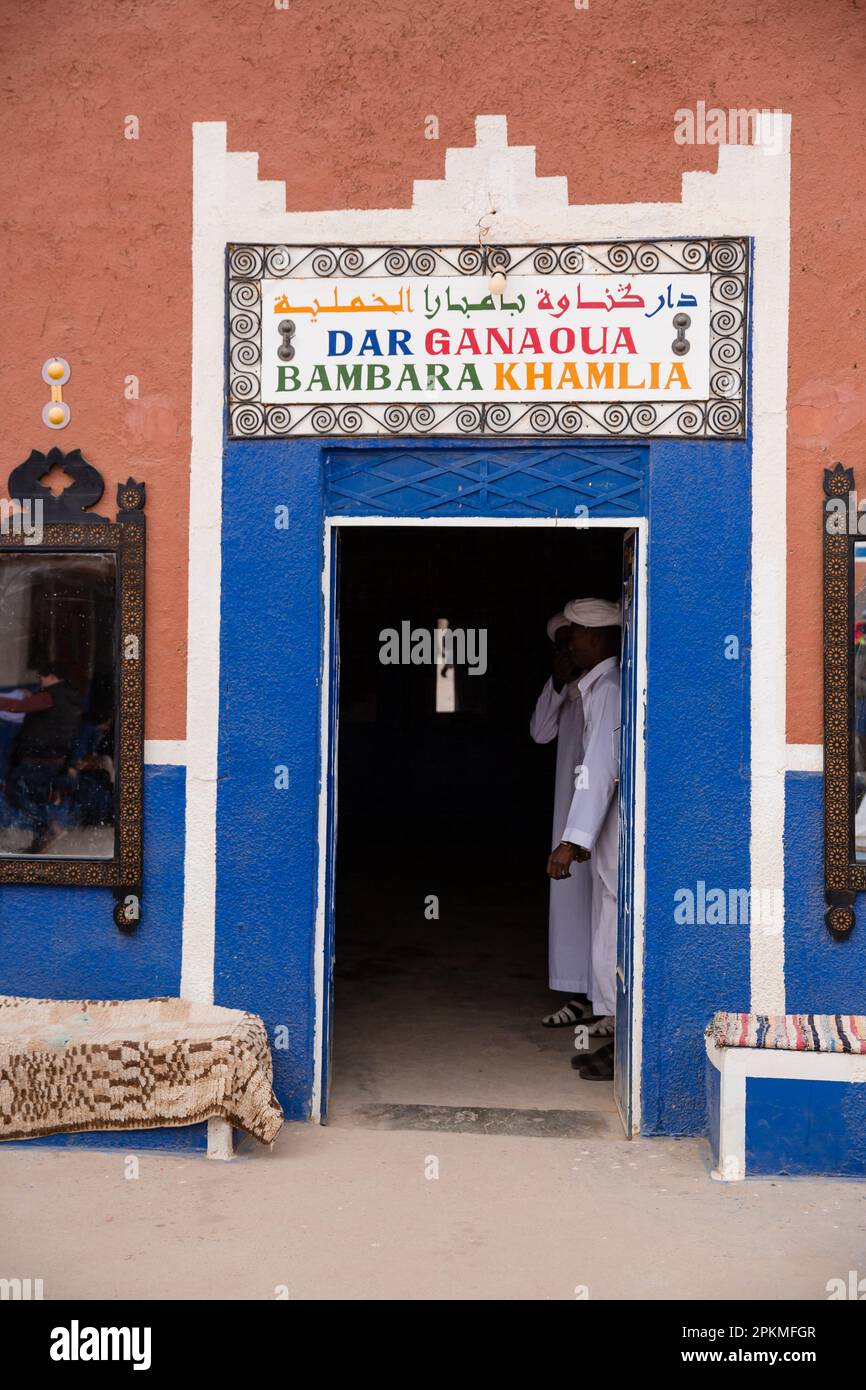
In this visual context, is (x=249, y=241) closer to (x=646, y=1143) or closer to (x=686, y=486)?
(x=686, y=486)

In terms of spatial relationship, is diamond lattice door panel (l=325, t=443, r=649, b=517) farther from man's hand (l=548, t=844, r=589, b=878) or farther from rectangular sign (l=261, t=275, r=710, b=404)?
man's hand (l=548, t=844, r=589, b=878)

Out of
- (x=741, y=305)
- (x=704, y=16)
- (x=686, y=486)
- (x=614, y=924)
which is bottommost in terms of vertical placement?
(x=614, y=924)

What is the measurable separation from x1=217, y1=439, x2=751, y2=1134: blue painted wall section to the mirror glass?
506 mm

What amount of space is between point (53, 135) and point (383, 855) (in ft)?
28.1

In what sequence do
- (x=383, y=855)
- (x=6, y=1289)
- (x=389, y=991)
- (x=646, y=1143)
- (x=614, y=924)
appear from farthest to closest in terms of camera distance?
(x=383, y=855), (x=389, y=991), (x=614, y=924), (x=646, y=1143), (x=6, y=1289)

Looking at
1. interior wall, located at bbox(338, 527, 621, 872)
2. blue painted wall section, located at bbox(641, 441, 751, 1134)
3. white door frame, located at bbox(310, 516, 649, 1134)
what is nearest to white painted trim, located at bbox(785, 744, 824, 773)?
blue painted wall section, located at bbox(641, 441, 751, 1134)

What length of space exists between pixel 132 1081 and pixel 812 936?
2573mm

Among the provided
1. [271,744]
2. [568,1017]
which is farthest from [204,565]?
[568,1017]

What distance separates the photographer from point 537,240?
211 inches

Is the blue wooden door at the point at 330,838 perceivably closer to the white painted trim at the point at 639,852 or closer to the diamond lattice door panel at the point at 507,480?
the diamond lattice door panel at the point at 507,480

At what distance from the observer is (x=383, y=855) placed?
43.3 ft

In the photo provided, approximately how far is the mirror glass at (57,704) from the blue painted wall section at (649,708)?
1.66 feet

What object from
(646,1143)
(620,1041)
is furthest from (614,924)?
(646,1143)

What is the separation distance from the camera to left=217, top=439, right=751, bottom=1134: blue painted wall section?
534 cm
